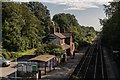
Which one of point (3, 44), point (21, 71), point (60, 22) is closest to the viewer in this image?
point (21, 71)

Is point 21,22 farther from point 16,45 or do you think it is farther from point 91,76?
point 91,76

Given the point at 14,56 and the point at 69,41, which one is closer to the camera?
the point at 14,56

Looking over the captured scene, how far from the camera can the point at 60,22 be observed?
135m

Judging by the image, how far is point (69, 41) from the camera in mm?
66938

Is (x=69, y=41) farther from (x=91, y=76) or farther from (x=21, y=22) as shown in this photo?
(x=91, y=76)

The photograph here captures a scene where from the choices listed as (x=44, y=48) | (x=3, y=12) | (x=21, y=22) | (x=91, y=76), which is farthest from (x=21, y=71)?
(x=21, y=22)

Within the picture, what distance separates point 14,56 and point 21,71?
20.5 meters

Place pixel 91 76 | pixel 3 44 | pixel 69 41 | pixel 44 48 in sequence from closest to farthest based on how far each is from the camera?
pixel 91 76 → pixel 44 48 → pixel 3 44 → pixel 69 41

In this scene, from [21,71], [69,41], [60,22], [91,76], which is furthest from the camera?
[60,22]

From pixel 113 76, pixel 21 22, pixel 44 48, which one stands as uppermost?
pixel 21 22

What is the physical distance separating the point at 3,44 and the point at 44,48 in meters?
9.31

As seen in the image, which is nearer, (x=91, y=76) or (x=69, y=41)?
(x=91, y=76)

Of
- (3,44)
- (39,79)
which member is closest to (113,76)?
(39,79)

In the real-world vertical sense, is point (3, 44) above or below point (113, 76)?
above
